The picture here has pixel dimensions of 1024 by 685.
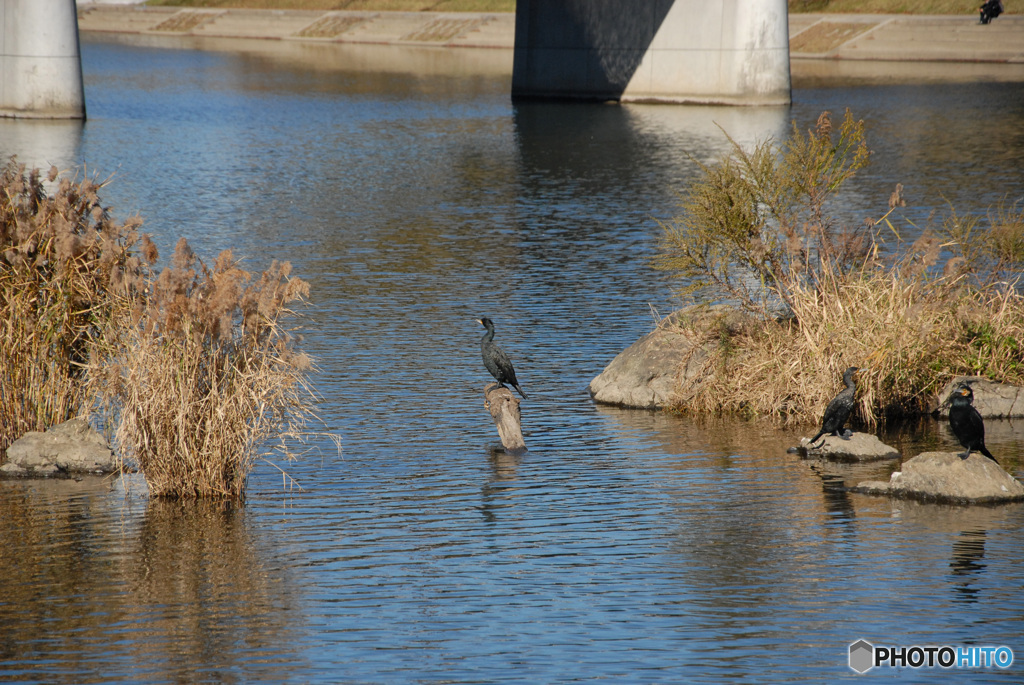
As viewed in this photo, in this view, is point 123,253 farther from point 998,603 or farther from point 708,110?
point 708,110

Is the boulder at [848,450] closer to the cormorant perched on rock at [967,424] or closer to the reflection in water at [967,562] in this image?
the cormorant perched on rock at [967,424]

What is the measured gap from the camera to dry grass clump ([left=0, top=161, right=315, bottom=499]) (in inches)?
463

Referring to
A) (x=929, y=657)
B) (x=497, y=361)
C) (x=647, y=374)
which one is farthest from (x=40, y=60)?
(x=929, y=657)

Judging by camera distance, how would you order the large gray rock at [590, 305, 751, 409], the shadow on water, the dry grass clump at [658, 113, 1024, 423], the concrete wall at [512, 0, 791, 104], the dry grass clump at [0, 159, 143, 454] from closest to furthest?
the shadow on water
the dry grass clump at [0, 159, 143, 454]
the dry grass clump at [658, 113, 1024, 423]
the large gray rock at [590, 305, 751, 409]
the concrete wall at [512, 0, 791, 104]

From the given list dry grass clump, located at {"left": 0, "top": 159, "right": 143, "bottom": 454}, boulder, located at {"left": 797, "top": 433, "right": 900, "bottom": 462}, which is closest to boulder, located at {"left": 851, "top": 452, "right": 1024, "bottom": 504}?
boulder, located at {"left": 797, "top": 433, "right": 900, "bottom": 462}

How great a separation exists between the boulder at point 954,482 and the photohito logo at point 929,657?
353 centimetres

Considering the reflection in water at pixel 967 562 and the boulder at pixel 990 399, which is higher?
the boulder at pixel 990 399

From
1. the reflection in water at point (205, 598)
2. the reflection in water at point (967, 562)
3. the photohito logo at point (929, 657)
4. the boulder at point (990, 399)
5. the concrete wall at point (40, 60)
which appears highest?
the concrete wall at point (40, 60)

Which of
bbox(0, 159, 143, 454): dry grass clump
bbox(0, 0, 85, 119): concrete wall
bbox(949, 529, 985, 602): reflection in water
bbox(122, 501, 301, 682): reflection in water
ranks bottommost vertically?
bbox(949, 529, 985, 602): reflection in water

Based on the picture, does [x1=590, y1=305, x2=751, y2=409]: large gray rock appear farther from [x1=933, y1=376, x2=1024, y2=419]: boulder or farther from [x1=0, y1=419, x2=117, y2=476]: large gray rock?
[x1=0, y1=419, x2=117, y2=476]: large gray rock

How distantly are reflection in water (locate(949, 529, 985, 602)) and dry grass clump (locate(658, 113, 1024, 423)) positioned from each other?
13.6 feet

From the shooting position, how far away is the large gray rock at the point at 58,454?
13.1 metres

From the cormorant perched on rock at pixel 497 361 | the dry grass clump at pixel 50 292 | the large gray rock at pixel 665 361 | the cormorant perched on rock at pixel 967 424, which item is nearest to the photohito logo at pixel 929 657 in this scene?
the cormorant perched on rock at pixel 967 424

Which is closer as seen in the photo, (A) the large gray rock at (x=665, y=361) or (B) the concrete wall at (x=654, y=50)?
(A) the large gray rock at (x=665, y=361)
